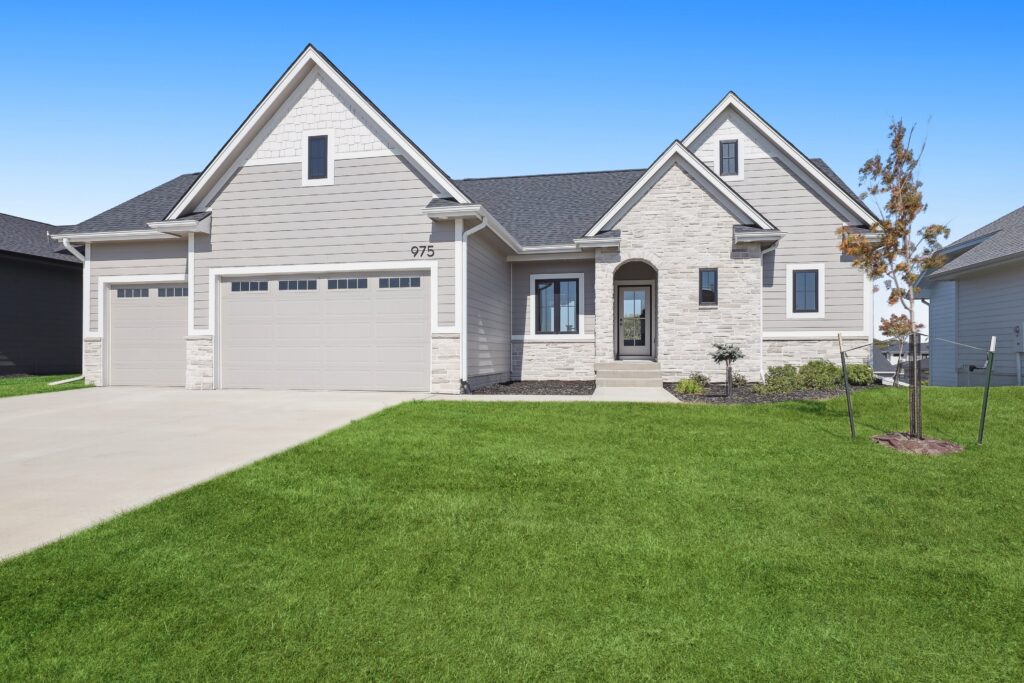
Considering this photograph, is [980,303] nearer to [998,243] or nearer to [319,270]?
[998,243]

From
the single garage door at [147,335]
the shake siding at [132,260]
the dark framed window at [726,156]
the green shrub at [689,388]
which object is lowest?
the green shrub at [689,388]

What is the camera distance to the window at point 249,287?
14.3 meters

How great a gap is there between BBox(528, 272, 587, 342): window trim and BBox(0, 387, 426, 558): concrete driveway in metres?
5.49

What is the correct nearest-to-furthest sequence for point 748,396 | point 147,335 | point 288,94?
point 748,396 < point 288,94 < point 147,335

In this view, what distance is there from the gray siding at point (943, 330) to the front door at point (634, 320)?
11.2m

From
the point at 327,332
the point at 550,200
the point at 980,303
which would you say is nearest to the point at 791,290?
the point at 980,303

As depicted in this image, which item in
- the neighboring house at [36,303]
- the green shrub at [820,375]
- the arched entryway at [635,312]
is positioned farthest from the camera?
the neighboring house at [36,303]

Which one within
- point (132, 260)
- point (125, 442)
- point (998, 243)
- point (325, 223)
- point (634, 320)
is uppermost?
point (998, 243)

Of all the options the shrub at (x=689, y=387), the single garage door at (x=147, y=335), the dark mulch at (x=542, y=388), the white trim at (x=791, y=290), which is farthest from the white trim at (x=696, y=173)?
the single garage door at (x=147, y=335)

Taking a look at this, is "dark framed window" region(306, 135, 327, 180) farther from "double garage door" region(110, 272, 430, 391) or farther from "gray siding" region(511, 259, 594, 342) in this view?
"gray siding" region(511, 259, 594, 342)

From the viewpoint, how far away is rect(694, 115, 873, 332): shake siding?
53.0 ft

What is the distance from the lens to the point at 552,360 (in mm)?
17062

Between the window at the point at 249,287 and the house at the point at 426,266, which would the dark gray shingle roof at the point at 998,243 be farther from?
the window at the point at 249,287

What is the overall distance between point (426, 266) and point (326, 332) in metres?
3.05
